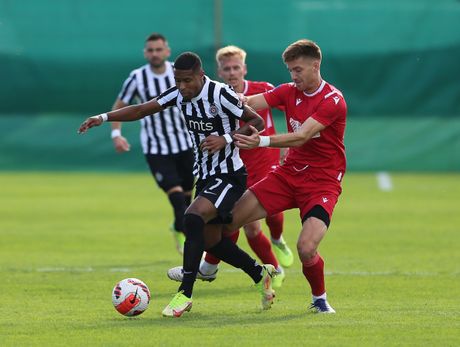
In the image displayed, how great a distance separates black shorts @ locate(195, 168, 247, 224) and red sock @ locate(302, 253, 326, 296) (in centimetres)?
75

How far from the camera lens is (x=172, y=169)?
42.7 ft

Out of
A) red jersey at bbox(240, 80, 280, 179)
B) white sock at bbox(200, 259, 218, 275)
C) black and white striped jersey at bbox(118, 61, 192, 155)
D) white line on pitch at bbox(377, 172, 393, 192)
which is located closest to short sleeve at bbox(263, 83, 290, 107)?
red jersey at bbox(240, 80, 280, 179)

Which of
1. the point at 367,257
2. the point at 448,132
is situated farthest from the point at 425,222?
the point at 448,132

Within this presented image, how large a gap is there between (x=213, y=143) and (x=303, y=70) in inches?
37.4

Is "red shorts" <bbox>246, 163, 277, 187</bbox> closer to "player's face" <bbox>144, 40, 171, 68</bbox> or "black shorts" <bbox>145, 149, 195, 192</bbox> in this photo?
"black shorts" <bbox>145, 149, 195, 192</bbox>

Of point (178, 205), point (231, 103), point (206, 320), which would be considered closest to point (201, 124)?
point (231, 103)

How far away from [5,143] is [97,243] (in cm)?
940

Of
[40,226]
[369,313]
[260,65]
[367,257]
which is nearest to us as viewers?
[369,313]

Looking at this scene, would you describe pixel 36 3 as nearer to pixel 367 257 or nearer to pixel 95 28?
pixel 95 28

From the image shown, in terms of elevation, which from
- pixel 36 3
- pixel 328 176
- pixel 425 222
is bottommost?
pixel 425 222

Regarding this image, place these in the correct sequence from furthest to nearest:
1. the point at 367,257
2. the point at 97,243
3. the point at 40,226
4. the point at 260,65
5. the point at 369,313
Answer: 1. the point at 260,65
2. the point at 40,226
3. the point at 97,243
4. the point at 367,257
5. the point at 369,313

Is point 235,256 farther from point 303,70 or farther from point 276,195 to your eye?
point 303,70

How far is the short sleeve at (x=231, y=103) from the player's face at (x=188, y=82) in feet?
0.66

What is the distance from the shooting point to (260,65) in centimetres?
2212
